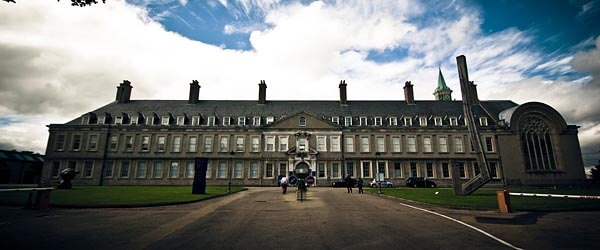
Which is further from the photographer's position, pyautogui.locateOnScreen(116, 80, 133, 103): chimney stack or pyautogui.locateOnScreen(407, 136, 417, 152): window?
pyautogui.locateOnScreen(116, 80, 133, 103): chimney stack

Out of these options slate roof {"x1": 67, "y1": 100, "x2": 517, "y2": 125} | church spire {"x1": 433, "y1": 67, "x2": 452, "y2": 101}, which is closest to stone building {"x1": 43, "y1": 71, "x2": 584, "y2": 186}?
slate roof {"x1": 67, "y1": 100, "x2": 517, "y2": 125}

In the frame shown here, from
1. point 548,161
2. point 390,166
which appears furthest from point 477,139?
point 548,161

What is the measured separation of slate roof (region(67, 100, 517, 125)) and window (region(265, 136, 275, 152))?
17.2ft

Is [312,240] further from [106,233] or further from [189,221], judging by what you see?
[106,233]

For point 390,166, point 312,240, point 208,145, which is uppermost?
point 208,145

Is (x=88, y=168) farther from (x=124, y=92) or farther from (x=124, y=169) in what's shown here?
(x=124, y=92)

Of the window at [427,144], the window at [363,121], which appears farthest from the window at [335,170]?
the window at [427,144]

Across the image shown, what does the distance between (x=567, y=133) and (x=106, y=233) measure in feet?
186

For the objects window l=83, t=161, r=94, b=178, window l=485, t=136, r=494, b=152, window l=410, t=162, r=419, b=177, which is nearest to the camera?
window l=83, t=161, r=94, b=178

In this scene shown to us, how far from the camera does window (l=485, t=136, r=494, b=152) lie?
4194 cm

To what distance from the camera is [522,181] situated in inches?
1556

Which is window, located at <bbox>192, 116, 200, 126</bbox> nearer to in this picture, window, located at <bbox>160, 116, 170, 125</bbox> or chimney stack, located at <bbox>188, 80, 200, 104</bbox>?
window, located at <bbox>160, 116, 170, 125</bbox>

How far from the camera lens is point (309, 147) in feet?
136

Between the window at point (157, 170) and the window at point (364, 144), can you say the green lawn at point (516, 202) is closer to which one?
the window at point (364, 144)
